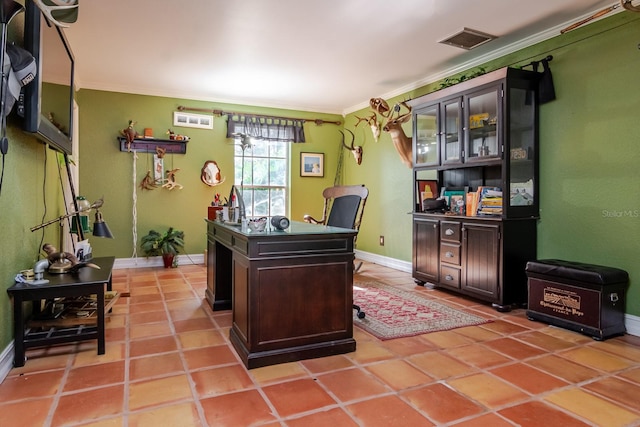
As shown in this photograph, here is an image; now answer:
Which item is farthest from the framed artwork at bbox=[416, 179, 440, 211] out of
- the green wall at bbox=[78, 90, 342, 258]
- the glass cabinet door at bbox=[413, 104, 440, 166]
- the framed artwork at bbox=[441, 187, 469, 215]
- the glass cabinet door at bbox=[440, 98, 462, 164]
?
the green wall at bbox=[78, 90, 342, 258]

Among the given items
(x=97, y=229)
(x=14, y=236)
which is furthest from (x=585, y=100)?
(x=14, y=236)

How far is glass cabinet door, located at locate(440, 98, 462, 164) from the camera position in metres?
3.99

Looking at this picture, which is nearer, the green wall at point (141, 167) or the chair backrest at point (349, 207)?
the chair backrest at point (349, 207)

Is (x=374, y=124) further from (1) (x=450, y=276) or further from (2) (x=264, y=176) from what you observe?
(1) (x=450, y=276)

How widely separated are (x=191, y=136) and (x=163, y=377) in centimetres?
430

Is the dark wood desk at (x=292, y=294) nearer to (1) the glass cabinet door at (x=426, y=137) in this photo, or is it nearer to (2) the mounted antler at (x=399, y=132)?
(1) the glass cabinet door at (x=426, y=137)

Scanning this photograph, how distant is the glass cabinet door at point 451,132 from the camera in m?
3.99

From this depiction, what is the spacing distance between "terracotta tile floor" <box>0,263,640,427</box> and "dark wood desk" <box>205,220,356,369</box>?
104 mm

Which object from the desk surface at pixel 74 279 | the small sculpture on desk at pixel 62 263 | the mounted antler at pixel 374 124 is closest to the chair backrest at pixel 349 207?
the desk surface at pixel 74 279

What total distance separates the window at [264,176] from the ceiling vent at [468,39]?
3.35m

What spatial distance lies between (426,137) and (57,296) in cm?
375

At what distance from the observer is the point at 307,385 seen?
2.12 metres

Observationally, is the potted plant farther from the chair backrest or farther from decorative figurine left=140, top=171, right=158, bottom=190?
the chair backrest

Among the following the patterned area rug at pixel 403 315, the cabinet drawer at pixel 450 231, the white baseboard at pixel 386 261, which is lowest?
the patterned area rug at pixel 403 315
